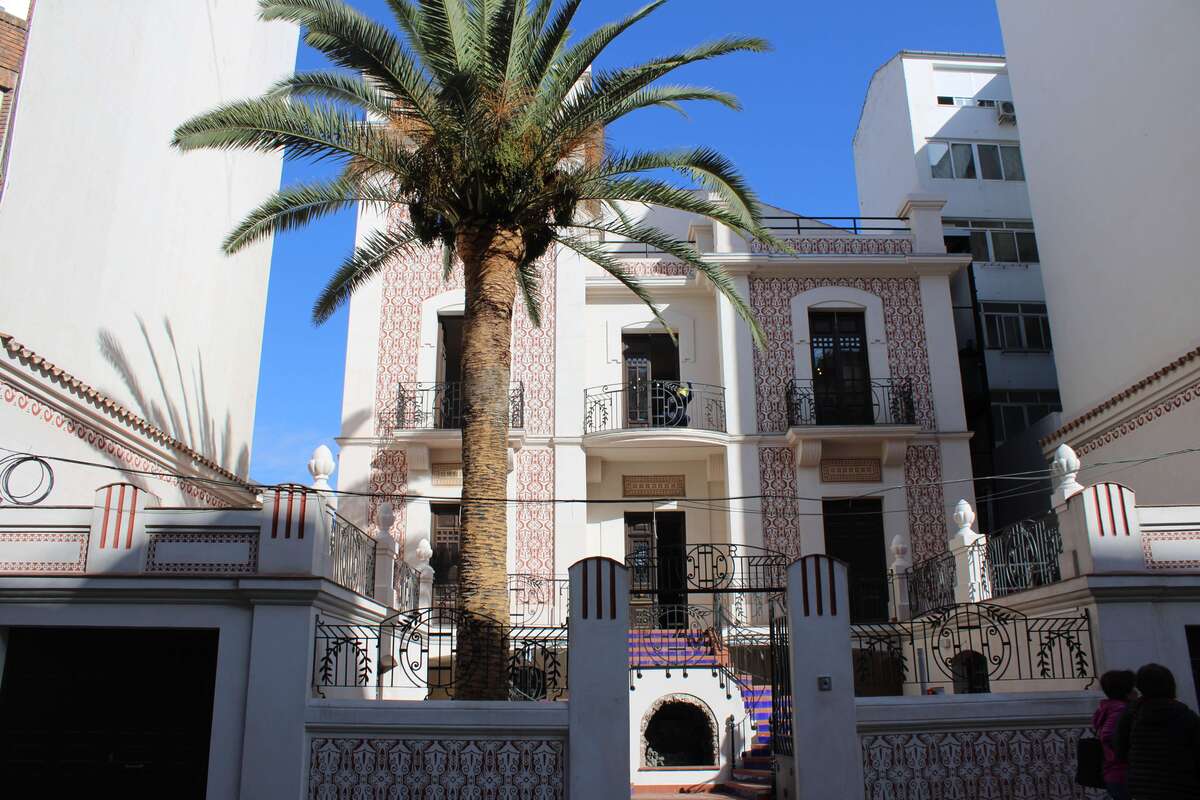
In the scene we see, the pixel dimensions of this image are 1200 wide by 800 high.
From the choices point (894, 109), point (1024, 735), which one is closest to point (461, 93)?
point (1024, 735)

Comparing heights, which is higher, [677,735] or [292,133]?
[292,133]

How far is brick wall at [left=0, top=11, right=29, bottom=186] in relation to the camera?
11266 mm

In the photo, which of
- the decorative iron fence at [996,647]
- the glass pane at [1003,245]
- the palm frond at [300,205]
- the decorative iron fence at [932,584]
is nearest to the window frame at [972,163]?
the glass pane at [1003,245]

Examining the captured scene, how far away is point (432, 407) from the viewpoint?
60.3 ft

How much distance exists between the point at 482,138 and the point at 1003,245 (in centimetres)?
1647

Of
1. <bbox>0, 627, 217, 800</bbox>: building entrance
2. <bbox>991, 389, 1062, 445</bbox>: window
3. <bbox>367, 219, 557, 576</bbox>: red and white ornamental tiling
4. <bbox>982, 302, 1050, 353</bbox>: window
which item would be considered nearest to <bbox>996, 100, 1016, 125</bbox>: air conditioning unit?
<bbox>982, 302, 1050, 353</bbox>: window

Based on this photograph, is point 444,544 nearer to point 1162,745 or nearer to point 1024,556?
point 1024,556

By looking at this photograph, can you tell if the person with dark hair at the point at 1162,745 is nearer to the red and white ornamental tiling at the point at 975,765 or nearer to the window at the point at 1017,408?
the red and white ornamental tiling at the point at 975,765

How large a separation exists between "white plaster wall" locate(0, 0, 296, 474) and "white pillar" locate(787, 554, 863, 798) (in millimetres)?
8689

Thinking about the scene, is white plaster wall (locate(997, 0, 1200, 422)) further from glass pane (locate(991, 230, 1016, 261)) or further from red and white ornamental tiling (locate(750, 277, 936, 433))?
glass pane (locate(991, 230, 1016, 261))

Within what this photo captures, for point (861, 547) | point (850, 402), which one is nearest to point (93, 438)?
point (861, 547)

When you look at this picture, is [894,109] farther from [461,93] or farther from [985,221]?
[461,93]

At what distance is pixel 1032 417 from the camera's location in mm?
22234

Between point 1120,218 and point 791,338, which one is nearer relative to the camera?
point 1120,218
